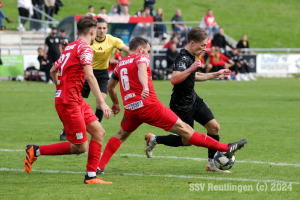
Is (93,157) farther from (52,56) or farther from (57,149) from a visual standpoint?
(52,56)

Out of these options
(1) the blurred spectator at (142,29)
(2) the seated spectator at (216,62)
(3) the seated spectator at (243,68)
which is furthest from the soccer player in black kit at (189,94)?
(1) the blurred spectator at (142,29)

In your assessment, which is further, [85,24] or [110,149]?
[110,149]

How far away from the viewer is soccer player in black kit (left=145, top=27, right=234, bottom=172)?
5.85 m

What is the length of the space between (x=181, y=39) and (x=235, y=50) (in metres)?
3.24

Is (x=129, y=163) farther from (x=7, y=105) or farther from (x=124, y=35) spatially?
(x=124, y=35)

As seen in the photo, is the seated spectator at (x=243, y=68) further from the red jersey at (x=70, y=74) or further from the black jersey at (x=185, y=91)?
the red jersey at (x=70, y=74)

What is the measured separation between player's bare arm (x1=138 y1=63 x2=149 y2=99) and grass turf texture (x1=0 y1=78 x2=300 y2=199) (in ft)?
3.53

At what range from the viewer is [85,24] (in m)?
5.40

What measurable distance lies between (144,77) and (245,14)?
48.3 metres

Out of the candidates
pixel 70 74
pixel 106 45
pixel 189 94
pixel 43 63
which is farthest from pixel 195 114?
pixel 43 63

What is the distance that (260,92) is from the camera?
1786 cm

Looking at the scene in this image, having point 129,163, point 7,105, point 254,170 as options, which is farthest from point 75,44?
point 7,105

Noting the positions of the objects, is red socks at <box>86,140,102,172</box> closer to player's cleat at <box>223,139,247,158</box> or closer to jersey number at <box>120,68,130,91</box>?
jersey number at <box>120,68,130,91</box>

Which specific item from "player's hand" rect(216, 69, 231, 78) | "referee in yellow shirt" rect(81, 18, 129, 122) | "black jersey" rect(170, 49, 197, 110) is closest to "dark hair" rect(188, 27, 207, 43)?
"black jersey" rect(170, 49, 197, 110)
